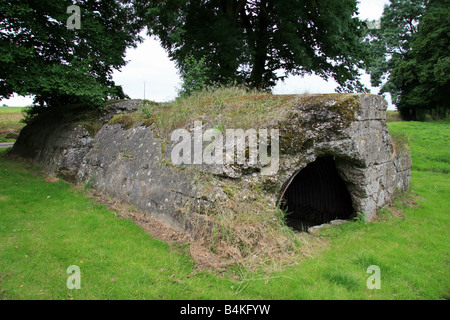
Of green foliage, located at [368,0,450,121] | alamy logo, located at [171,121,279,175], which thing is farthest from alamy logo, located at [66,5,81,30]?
green foliage, located at [368,0,450,121]

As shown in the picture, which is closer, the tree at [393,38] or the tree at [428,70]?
the tree at [428,70]

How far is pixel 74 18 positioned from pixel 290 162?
9343mm

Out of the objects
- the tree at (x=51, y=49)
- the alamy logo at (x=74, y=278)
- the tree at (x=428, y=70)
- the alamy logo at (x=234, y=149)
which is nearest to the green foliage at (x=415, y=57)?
the tree at (x=428, y=70)

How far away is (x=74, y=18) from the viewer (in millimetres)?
10109

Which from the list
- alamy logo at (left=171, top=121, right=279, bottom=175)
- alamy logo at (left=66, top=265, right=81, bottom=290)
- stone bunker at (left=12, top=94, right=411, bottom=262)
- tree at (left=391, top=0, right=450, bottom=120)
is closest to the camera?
alamy logo at (left=66, top=265, right=81, bottom=290)

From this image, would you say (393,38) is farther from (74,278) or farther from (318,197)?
(74,278)

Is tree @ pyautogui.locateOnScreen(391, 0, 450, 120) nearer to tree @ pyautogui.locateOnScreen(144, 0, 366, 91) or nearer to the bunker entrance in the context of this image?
tree @ pyautogui.locateOnScreen(144, 0, 366, 91)

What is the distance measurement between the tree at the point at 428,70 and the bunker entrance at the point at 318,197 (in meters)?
23.6

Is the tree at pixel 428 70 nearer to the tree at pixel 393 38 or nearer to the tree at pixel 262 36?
the tree at pixel 393 38

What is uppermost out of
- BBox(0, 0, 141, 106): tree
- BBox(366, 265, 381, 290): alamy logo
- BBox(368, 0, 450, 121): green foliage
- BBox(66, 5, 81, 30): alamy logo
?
BBox(368, 0, 450, 121): green foliage

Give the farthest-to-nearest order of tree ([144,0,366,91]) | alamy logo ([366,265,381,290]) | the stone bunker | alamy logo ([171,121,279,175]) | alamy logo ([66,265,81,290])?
tree ([144,0,366,91]), alamy logo ([171,121,279,175]), the stone bunker, alamy logo ([366,265,381,290]), alamy logo ([66,265,81,290])

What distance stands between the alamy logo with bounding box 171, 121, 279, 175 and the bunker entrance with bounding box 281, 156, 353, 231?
224 cm

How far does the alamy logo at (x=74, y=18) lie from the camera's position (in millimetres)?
10031

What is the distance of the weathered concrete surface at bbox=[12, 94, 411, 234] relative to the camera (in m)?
5.68
